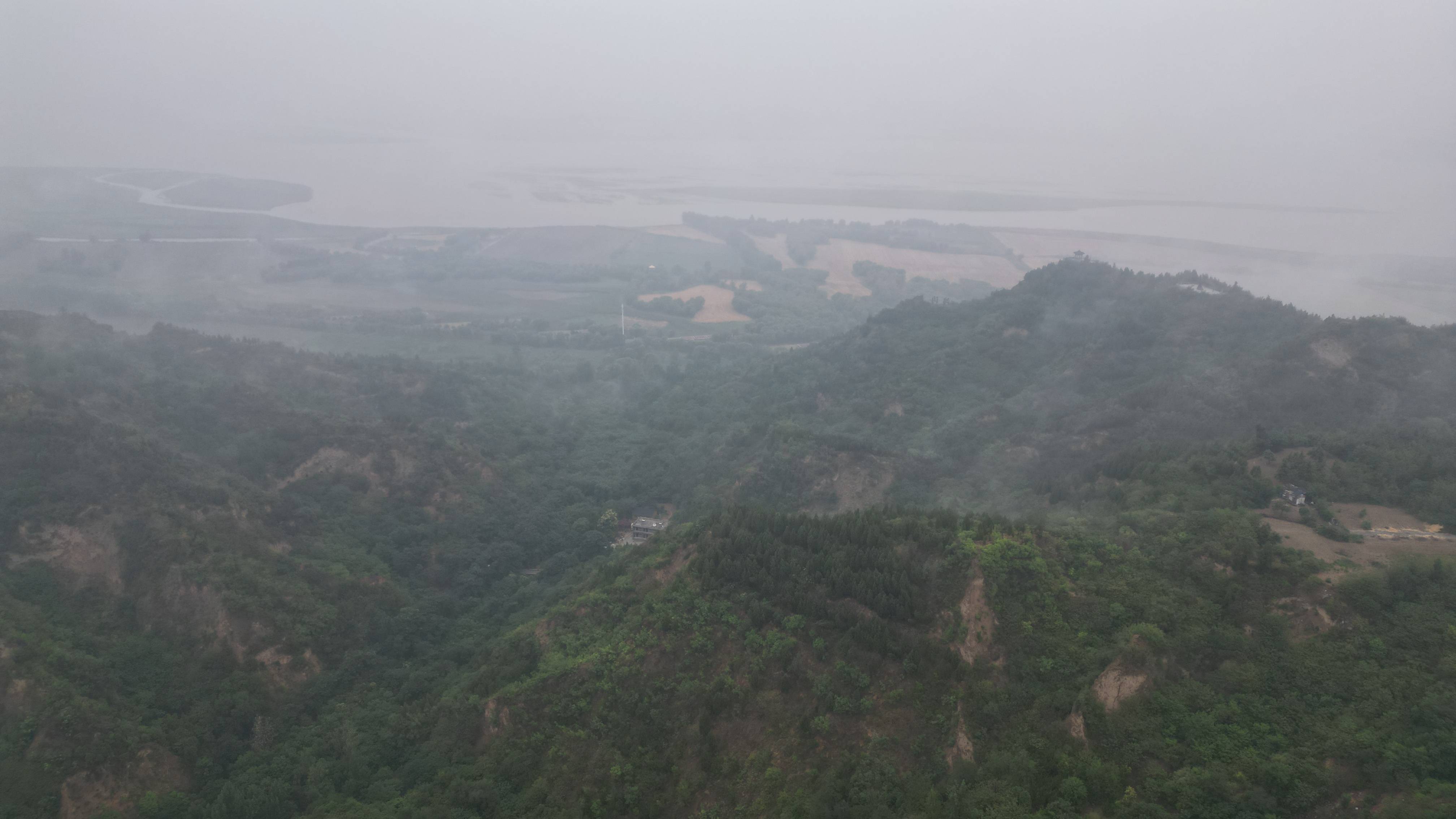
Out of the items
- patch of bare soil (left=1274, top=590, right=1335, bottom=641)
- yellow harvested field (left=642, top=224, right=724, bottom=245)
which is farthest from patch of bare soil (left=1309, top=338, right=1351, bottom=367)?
yellow harvested field (left=642, top=224, right=724, bottom=245)

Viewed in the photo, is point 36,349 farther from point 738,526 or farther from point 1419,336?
point 1419,336

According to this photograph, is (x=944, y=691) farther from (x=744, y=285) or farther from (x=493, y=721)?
(x=744, y=285)

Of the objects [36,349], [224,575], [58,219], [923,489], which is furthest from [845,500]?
[58,219]

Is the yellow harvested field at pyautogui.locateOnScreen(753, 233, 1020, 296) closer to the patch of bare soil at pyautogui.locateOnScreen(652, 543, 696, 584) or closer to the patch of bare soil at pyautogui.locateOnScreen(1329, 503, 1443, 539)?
the patch of bare soil at pyautogui.locateOnScreen(1329, 503, 1443, 539)

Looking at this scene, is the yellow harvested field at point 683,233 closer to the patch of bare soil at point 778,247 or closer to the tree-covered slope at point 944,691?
the patch of bare soil at point 778,247

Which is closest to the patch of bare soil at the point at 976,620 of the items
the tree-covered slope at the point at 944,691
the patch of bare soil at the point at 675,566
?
the tree-covered slope at the point at 944,691

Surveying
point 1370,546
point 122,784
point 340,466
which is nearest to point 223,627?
point 122,784
